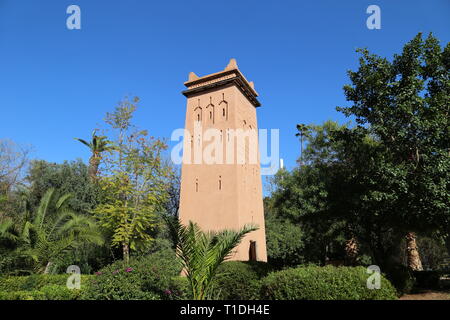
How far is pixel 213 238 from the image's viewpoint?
640 centimetres

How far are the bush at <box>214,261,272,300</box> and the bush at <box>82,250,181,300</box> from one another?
217cm

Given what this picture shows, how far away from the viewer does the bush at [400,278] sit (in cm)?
1052

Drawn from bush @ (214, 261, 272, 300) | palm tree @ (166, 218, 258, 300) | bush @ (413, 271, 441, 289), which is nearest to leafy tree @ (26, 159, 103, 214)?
bush @ (214, 261, 272, 300)

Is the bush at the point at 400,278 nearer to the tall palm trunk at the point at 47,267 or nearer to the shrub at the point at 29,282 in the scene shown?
the shrub at the point at 29,282

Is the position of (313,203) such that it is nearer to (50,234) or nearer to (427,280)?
(427,280)

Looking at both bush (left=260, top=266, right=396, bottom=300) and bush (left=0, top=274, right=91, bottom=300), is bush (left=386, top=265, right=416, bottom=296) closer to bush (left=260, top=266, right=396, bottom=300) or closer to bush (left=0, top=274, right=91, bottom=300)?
bush (left=260, top=266, right=396, bottom=300)

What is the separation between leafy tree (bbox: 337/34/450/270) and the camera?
29.8 ft

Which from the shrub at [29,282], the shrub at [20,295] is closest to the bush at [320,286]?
the shrub at [20,295]

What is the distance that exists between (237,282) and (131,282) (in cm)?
360

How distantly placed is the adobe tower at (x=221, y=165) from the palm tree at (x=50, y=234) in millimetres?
4816
